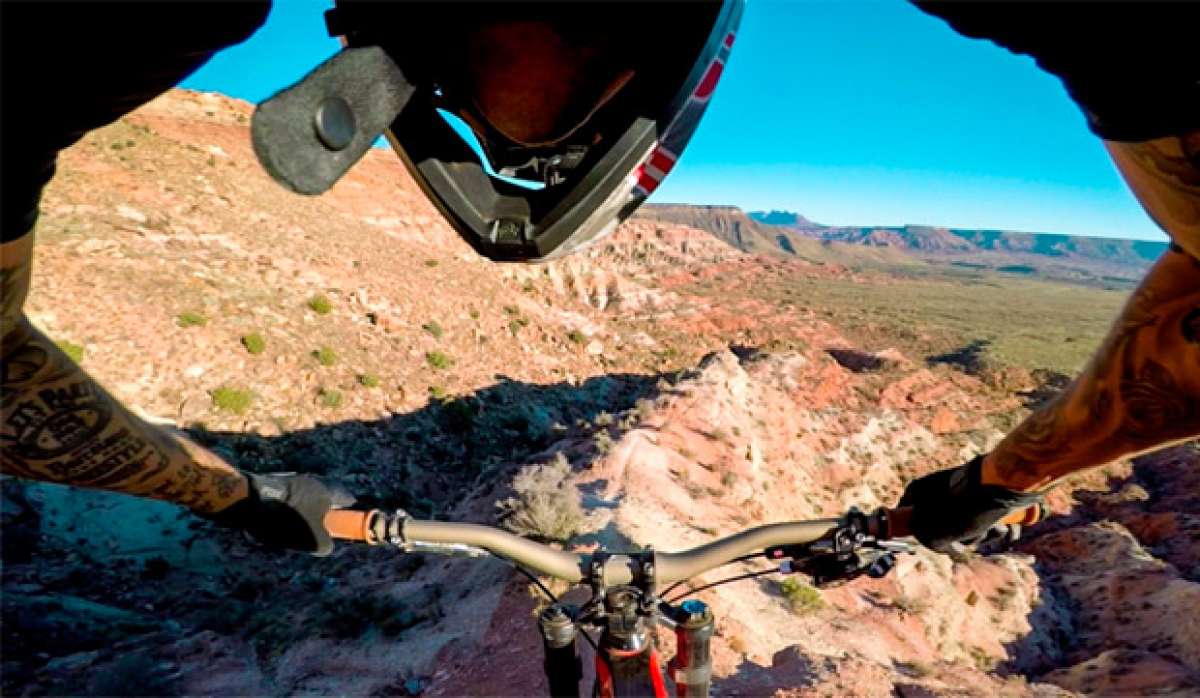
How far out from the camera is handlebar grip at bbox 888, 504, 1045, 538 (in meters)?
2.20

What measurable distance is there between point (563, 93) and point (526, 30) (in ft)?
0.49

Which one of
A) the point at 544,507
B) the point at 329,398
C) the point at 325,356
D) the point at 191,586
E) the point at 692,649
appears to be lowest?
the point at 191,586

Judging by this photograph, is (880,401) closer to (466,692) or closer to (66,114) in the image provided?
(466,692)

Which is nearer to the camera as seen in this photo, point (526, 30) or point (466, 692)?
point (526, 30)

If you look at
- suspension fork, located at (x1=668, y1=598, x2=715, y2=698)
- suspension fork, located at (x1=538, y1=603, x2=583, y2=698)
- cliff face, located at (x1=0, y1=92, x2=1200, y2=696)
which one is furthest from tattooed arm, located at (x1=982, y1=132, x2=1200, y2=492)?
cliff face, located at (x1=0, y1=92, x2=1200, y2=696)

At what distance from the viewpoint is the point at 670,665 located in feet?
6.14

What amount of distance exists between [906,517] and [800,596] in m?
5.60

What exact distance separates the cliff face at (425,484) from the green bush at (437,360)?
8.8 inches

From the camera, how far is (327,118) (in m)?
0.89

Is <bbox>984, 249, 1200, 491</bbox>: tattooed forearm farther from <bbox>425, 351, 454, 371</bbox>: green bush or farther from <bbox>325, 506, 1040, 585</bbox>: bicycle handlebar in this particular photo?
<bbox>425, 351, 454, 371</bbox>: green bush

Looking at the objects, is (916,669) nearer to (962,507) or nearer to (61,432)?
(962,507)

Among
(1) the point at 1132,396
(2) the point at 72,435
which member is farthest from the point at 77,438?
(1) the point at 1132,396

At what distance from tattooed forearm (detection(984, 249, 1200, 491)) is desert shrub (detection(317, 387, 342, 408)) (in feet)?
42.3

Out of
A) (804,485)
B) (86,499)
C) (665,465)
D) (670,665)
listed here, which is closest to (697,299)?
(804,485)
